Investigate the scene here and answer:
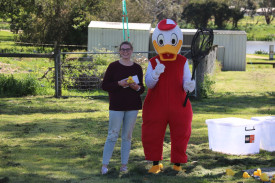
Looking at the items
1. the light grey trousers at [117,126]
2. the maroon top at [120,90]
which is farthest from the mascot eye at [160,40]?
the light grey trousers at [117,126]

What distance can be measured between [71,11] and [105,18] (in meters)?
3.45

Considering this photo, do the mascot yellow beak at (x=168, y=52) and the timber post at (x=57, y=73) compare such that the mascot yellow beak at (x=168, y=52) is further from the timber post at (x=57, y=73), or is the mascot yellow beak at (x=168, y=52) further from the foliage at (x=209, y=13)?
the foliage at (x=209, y=13)

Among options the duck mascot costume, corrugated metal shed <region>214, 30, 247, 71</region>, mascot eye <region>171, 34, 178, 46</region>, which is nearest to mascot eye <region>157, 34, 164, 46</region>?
the duck mascot costume

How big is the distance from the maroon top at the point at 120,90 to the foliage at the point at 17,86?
8576 mm

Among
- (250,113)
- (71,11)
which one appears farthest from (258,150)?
(71,11)

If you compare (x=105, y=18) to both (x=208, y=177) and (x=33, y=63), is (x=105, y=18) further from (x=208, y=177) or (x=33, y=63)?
(x=208, y=177)

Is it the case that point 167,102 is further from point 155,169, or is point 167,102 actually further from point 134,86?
point 155,169

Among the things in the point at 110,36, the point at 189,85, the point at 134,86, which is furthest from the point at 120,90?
the point at 110,36

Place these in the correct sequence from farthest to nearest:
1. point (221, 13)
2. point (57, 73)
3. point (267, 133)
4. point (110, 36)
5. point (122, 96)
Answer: point (221, 13) < point (110, 36) < point (57, 73) < point (267, 133) < point (122, 96)

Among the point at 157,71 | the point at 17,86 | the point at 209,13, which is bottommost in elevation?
the point at 17,86

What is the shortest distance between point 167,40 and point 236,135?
178 centimetres

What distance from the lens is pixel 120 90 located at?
6176 mm

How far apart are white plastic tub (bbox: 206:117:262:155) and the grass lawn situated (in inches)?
5.4

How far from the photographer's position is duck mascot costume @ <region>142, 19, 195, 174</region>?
6.43 m
